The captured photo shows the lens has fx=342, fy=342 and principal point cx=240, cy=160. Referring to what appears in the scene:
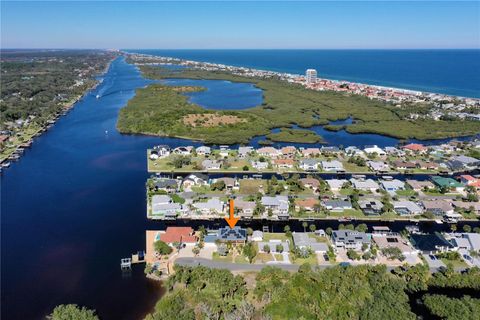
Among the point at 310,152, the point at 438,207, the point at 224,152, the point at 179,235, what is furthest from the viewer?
the point at 224,152

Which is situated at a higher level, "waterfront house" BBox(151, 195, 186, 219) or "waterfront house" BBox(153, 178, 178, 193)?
"waterfront house" BBox(153, 178, 178, 193)

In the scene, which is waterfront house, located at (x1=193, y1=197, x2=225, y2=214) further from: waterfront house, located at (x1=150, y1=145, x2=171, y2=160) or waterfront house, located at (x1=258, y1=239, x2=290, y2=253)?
waterfront house, located at (x1=150, y1=145, x2=171, y2=160)

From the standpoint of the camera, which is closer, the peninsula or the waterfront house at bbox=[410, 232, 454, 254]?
the waterfront house at bbox=[410, 232, 454, 254]

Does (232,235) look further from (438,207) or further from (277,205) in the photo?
(438,207)

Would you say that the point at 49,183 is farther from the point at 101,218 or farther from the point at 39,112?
the point at 39,112

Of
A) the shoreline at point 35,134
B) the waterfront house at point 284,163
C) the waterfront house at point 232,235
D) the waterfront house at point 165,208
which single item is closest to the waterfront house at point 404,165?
the waterfront house at point 284,163

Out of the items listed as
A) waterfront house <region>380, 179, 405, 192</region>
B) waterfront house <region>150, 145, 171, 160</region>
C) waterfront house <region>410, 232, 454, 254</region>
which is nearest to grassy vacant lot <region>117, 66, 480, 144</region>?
waterfront house <region>150, 145, 171, 160</region>

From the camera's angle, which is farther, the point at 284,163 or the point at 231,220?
the point at 284,163

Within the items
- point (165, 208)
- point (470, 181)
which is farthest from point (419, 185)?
point (165, 208)

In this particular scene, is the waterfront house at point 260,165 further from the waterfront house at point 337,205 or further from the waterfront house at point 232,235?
the waterfront house at point 232,235
